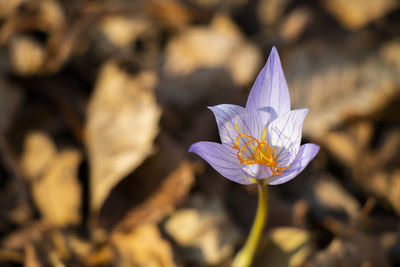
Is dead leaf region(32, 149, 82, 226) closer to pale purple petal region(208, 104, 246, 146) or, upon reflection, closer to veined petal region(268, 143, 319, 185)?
pale purple petal region(208, 104, 246, 146)

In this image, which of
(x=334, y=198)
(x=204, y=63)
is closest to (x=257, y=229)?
(x=334, y=198)

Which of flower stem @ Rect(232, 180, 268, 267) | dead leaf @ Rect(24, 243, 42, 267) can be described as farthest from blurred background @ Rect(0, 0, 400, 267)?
flower stem @ Rect(232, 180, 268, 267)

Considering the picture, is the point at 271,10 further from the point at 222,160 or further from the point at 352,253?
the point at 222,160

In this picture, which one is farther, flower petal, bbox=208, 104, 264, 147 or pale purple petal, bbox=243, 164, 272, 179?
flower petal, bbox=208, 104, 264, 147

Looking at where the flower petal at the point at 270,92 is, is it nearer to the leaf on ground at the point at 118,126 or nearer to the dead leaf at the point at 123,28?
the leaf on ground at the point at 118,126

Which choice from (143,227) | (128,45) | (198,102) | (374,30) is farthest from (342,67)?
(143,227)

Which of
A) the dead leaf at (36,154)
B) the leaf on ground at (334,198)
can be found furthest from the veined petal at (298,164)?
the dead leaf at (36,154)
